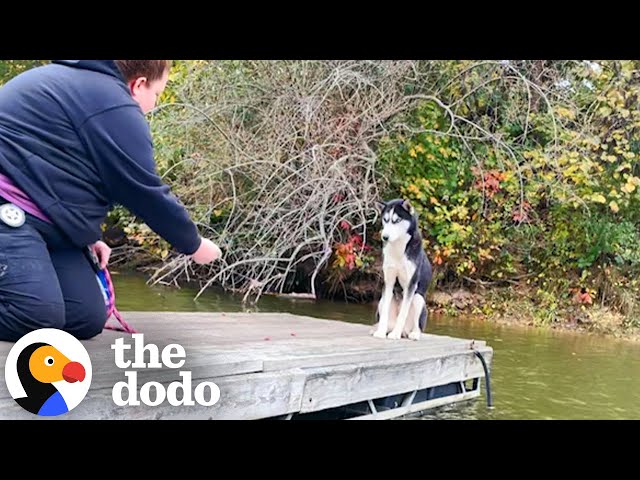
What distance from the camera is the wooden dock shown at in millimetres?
2033

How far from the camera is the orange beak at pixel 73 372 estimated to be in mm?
1852

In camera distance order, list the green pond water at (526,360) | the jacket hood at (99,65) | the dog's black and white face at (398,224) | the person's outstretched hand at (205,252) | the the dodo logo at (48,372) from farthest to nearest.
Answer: the green pond water at (526,360), the dog's black and white face at (398,224), the person's outstretched hand at (205,252), the jacket hood at (99,65), the the dodo logo at (48,372)

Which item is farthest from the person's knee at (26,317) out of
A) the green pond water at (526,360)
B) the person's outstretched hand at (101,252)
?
the green pond water at (526,360)

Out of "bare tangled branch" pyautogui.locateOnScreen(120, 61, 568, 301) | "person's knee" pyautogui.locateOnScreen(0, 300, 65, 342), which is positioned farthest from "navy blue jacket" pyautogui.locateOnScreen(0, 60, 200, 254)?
"bare tangled branch" pyautogui.locateOnScreen(120, 61, 568, 301)

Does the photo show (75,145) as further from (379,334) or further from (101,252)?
(379,334)

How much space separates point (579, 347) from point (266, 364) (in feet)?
15.1

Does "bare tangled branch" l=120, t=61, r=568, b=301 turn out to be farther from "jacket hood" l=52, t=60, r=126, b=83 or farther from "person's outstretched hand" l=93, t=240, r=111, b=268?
"jacket hood" l=52, t=60, r=126, b=83

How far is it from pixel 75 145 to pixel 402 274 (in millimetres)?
2068

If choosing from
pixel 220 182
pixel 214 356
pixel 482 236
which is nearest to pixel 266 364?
pixel 214 356

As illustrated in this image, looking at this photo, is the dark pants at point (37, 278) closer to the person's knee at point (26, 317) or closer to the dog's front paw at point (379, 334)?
the person's knee at point (26, 317)

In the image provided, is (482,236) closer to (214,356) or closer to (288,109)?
(288,109)

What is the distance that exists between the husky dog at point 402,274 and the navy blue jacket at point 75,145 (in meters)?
1.77

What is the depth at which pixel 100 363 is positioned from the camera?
198 cm

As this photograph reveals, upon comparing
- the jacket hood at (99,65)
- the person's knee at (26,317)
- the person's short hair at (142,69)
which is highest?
the person's short hair at (142,69)
